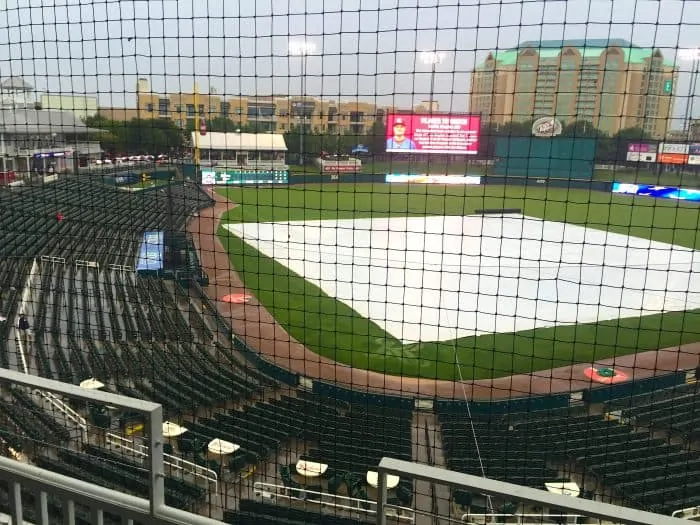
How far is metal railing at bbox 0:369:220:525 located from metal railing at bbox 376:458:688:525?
0.51 metres

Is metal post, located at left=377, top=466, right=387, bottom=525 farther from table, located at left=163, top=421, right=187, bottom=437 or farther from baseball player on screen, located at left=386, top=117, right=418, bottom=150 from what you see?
baseball player on screen, located at left=386, top=117, right=418, bottom=150

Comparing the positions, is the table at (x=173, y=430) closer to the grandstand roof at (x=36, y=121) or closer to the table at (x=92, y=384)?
the table at (x=92, y=384)

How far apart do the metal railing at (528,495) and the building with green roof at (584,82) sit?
258 centimetres

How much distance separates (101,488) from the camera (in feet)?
4.91

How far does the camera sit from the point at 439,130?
2067cm

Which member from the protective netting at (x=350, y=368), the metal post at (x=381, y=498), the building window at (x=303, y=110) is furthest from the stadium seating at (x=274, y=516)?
the building window at (x=303, y=110)

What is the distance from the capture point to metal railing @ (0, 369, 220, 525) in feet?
4.55

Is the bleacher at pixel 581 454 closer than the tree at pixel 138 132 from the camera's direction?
Yes

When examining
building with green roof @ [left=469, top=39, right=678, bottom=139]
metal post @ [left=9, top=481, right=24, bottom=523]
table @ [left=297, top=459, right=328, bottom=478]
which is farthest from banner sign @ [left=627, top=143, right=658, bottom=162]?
metal post @ [left=9, top=481, right=24, bottom=523]

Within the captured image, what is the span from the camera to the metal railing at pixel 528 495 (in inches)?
40.6

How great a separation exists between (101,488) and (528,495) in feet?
3.36

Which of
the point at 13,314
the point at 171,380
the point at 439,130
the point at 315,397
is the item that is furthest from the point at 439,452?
the point at 439,130

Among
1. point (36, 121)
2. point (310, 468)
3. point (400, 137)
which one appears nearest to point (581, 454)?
point (310, 468)

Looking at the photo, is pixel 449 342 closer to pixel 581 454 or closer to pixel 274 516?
pixel 581 454
